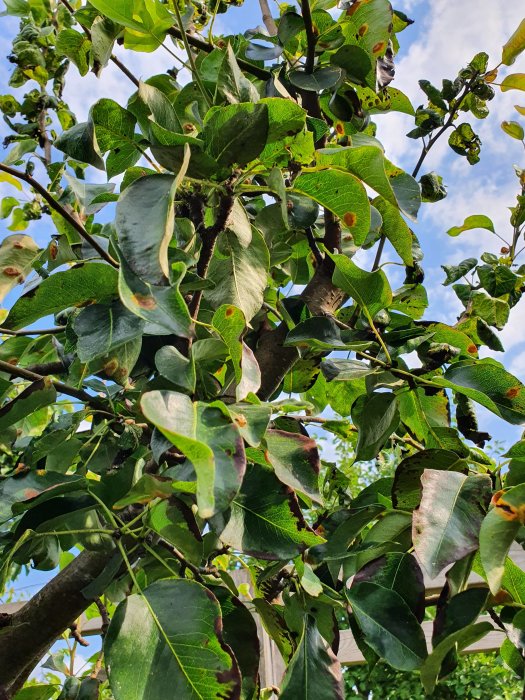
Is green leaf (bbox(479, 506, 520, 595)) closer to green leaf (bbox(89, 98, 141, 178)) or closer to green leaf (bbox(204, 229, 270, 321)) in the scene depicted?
green leaf (bbox(204, 229, 270, 321))

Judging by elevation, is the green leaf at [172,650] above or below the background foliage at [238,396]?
below

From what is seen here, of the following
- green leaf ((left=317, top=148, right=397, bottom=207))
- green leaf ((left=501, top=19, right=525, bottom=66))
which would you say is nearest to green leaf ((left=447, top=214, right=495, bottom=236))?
green leaf ((left=501, top=19, right=525, bottom=66))

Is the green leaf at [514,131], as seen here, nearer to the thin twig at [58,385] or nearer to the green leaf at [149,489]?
the thin twig at [58,385]

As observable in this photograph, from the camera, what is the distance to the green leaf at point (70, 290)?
568mm

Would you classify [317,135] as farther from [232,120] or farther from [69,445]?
[69,445]

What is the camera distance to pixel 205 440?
41cm

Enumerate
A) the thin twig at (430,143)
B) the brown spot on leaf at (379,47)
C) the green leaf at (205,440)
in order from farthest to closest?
the thin twig at (430,143), the brown spot on leaf at (379,47), the green leaf at (205,440)

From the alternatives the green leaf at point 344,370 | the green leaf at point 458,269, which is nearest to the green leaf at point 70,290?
the green leaf at point 344,370

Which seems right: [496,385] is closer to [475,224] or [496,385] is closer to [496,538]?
[496,538]

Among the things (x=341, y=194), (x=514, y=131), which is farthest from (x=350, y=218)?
(x=514, y=131)

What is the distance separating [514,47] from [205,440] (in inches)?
33.7

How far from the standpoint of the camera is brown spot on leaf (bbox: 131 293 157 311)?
1.41ft

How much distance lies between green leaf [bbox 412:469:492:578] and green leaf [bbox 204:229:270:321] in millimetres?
220

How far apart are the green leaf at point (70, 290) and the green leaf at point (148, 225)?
122mm
